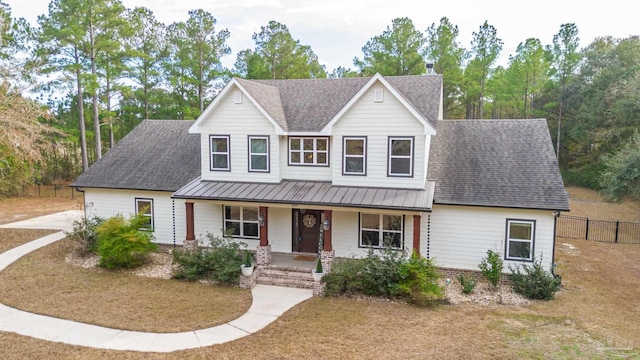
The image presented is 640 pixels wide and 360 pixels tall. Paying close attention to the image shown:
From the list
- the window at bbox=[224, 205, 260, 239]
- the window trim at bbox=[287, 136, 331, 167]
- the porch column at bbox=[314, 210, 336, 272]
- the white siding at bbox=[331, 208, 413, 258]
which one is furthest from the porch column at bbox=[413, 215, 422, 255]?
the window at bbox=[224, 205, 260, 239]

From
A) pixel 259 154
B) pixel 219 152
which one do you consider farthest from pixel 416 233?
pixel 219 152

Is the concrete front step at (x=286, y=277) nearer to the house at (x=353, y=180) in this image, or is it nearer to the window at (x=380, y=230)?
the house at (x=353, y=180)

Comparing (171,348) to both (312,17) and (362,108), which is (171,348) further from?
(312,17)

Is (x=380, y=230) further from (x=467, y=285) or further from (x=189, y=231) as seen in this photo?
(x=189, y=231)

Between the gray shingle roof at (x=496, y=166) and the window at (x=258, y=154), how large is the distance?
21.9ft

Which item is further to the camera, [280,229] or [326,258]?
[280,229]

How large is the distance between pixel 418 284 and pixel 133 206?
13.3 m

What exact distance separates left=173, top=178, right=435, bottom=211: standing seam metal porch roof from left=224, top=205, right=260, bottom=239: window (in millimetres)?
1167

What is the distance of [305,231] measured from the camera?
16312 millimetres

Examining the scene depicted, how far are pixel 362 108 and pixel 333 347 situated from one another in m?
8.82

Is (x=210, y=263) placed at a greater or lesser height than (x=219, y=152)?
lesser

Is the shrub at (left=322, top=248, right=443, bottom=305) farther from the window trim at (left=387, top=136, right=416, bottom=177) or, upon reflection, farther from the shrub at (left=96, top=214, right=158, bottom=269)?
the shrub at (left=96, top=214, right=158, bottom=269)

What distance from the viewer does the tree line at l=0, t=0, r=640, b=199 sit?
92.2 ft

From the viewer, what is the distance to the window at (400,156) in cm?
1466
